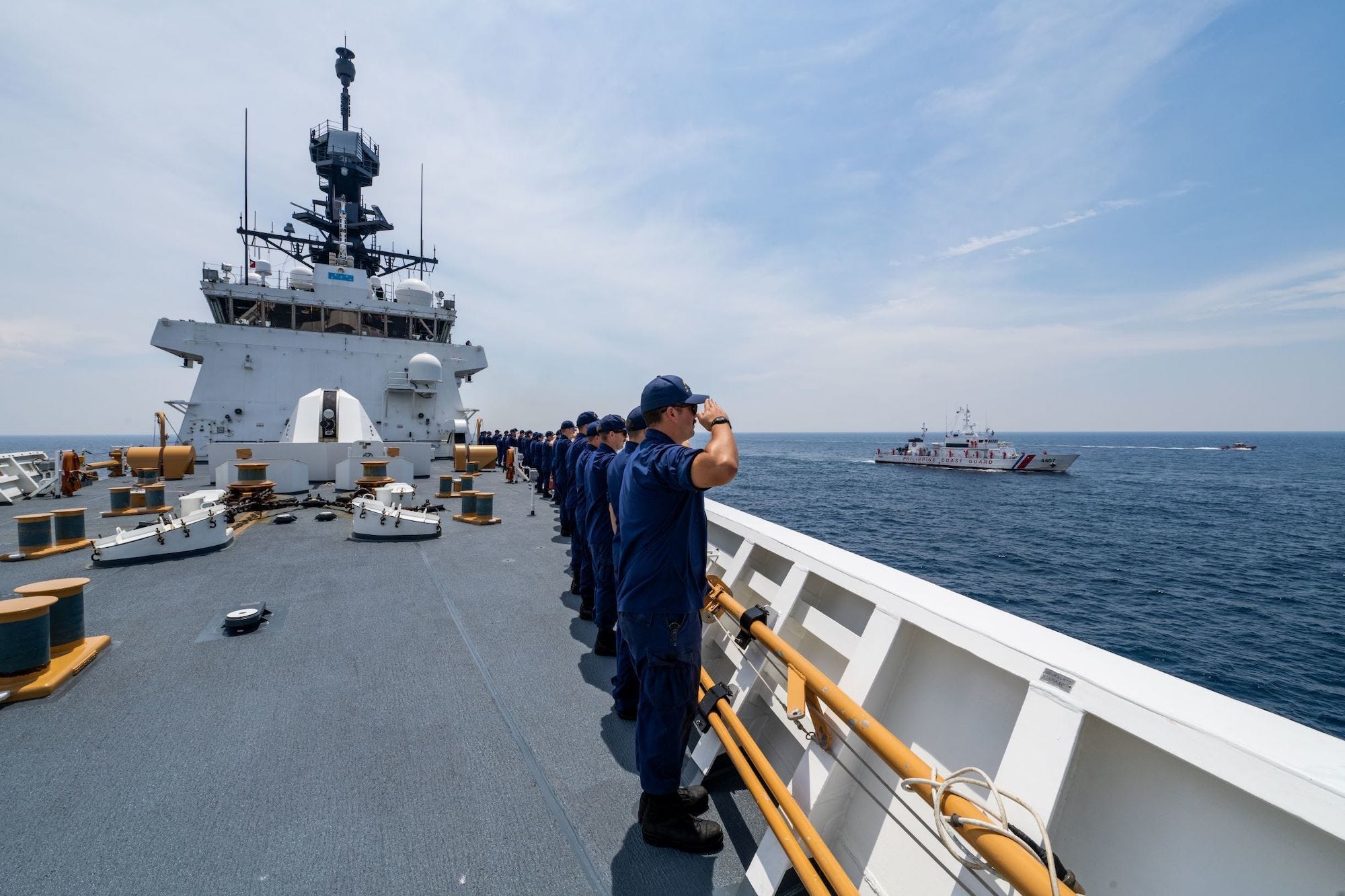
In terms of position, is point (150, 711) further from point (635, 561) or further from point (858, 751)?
point (858, 751)

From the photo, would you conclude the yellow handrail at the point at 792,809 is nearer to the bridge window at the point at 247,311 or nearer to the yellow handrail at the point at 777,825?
the yellow handrail at the point at 777,825

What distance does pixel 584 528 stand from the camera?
196 inches

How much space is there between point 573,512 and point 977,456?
60269mm

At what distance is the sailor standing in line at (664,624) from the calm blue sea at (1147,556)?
12.9m

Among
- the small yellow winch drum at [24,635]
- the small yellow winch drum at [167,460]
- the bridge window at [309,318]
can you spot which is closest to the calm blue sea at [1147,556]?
the small yellow winch drum at [24,635]

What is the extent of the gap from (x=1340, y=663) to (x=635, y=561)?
17777 millimetres

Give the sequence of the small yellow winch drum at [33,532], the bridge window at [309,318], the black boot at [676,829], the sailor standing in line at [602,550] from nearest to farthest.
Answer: the black boot at [676,829] → the sailor standing in line at [602,550] → the small yellow winch drum at [33,532] → the bridge window at [309,318]

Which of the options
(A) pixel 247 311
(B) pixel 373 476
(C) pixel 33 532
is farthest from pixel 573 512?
(A) pixel 247 311

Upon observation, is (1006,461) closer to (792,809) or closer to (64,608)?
(792,809)

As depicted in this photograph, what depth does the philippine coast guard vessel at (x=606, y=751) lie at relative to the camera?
1340mm

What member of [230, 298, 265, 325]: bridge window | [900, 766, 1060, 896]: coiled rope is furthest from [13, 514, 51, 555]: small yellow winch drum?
[230, 298, 265, 325]: bridge window

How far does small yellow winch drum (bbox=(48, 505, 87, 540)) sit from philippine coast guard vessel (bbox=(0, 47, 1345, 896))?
5.78 ft

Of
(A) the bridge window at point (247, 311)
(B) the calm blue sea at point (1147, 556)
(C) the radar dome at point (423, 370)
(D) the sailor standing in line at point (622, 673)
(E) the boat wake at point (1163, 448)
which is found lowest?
(B) the calm blue sea at point (1147, 556)

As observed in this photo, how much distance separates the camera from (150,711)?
307 centimetres
